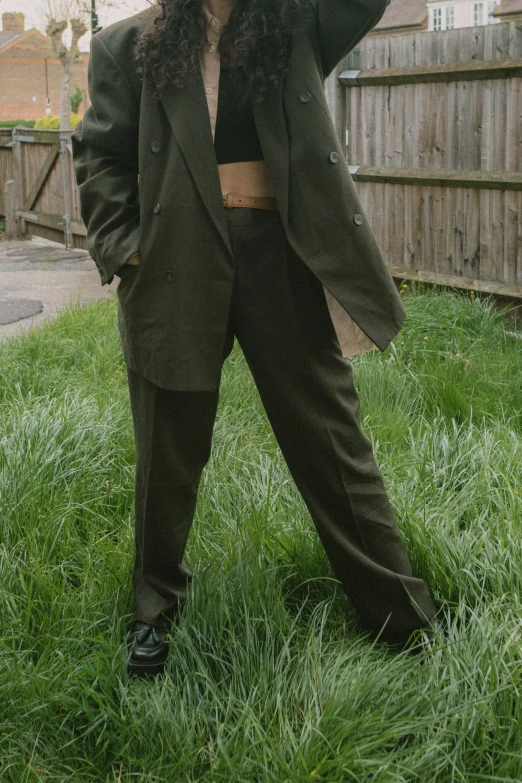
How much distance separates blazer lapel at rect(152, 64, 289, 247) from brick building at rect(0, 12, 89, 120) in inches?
2995

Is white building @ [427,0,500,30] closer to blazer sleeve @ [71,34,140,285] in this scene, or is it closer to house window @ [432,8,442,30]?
house window @ [432,8,442,30]

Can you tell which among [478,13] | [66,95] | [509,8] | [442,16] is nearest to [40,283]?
[66,95]

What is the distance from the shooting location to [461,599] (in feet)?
8.76

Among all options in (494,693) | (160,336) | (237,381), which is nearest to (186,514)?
(160,336)

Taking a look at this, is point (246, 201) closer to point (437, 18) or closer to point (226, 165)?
point (226, 165)

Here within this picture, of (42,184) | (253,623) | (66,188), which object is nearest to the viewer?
(253,623)

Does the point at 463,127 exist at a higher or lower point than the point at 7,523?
higher

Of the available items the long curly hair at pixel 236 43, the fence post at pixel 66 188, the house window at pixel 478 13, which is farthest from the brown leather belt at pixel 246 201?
the house window at pixel 478 13

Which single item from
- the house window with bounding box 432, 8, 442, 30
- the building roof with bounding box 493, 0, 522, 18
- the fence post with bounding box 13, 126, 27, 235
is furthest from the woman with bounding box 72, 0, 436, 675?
the house window with bounding box 432, 8, 442, 30

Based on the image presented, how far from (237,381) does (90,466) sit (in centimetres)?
120

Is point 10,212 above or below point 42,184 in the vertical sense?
below

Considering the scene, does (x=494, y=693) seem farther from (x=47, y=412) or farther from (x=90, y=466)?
(x=47, y=412)

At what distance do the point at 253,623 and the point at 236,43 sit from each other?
1531 millimetres

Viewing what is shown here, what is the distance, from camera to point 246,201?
249 cm
